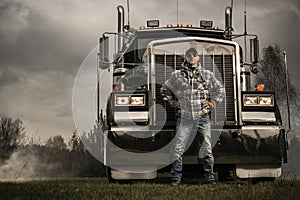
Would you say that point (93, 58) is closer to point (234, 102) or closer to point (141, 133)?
point (141, 133)

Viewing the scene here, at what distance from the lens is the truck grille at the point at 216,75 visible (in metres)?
8.55

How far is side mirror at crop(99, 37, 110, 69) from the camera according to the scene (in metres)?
8.95

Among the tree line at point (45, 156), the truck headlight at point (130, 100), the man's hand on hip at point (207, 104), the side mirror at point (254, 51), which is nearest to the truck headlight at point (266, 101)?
the man's hand on hip at point (207, 104)

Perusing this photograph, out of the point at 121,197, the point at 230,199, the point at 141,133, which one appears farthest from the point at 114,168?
the point at 230,199

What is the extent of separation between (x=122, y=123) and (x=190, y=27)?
2.98 m

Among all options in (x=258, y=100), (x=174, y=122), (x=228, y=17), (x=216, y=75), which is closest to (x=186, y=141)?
(x=174, y=122)

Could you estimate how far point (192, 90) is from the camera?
7.96 metres

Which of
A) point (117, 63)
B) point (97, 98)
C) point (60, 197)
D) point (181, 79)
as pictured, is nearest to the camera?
point (60, 197)

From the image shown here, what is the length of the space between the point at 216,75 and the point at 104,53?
197cm

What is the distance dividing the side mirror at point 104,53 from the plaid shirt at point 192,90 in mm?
1365

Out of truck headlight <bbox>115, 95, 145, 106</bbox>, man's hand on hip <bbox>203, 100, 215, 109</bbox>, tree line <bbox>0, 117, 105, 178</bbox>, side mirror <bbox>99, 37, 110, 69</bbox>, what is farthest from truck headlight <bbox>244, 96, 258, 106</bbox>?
tree line <bbox>0, 117, 105, 178</bbox>

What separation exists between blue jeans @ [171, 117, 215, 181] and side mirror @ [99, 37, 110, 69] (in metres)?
1.80

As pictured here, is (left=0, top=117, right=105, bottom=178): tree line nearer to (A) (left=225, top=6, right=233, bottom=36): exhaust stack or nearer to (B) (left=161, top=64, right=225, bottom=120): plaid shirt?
(A) (left=225, top=6, right=233, bottom=36): exhaust stack

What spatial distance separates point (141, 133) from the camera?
8.17 m
